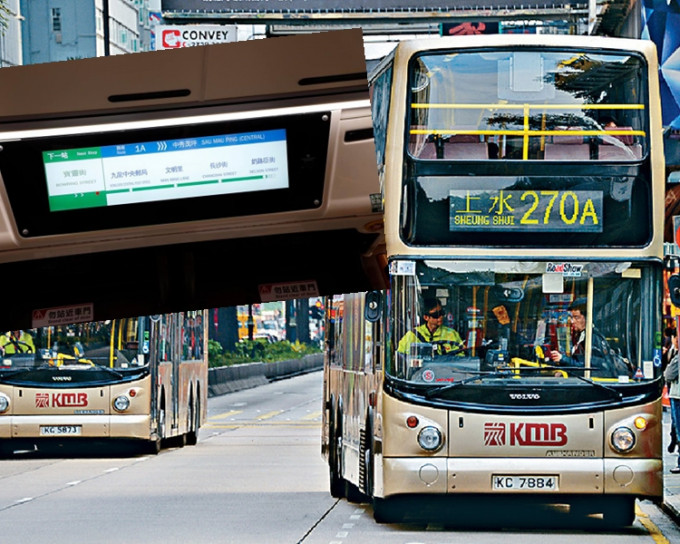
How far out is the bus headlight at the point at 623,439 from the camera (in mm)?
13305

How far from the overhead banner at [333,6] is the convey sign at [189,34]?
346 mm

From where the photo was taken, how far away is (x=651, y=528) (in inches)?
561

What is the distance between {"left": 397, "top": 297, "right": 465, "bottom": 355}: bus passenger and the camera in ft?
43.3

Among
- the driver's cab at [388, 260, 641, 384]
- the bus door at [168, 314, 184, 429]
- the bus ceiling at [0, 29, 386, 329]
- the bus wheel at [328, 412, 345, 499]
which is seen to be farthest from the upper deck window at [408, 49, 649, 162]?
the bus door at [168, 314, 184, 429]

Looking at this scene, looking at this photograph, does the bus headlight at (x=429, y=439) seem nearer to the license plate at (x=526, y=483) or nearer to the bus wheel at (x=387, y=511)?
the license plate at (x=526, y=483)

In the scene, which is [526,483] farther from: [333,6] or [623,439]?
[333,6]

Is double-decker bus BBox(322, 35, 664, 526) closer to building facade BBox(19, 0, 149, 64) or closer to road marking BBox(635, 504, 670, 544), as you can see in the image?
road marking BBox(635, 504, 670, 544)

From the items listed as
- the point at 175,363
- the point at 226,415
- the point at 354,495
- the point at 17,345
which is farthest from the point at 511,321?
the point at 226,415

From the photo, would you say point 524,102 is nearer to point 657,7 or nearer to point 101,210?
point 101,210

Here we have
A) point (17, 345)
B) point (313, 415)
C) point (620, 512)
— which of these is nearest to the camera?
point (620, 512)

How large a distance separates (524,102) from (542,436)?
2565 mm

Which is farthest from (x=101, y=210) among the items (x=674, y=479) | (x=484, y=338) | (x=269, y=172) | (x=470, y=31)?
(x=470, y=31)

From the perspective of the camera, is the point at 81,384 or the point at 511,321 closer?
the point at 511,321

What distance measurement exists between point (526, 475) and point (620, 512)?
4.09ft
